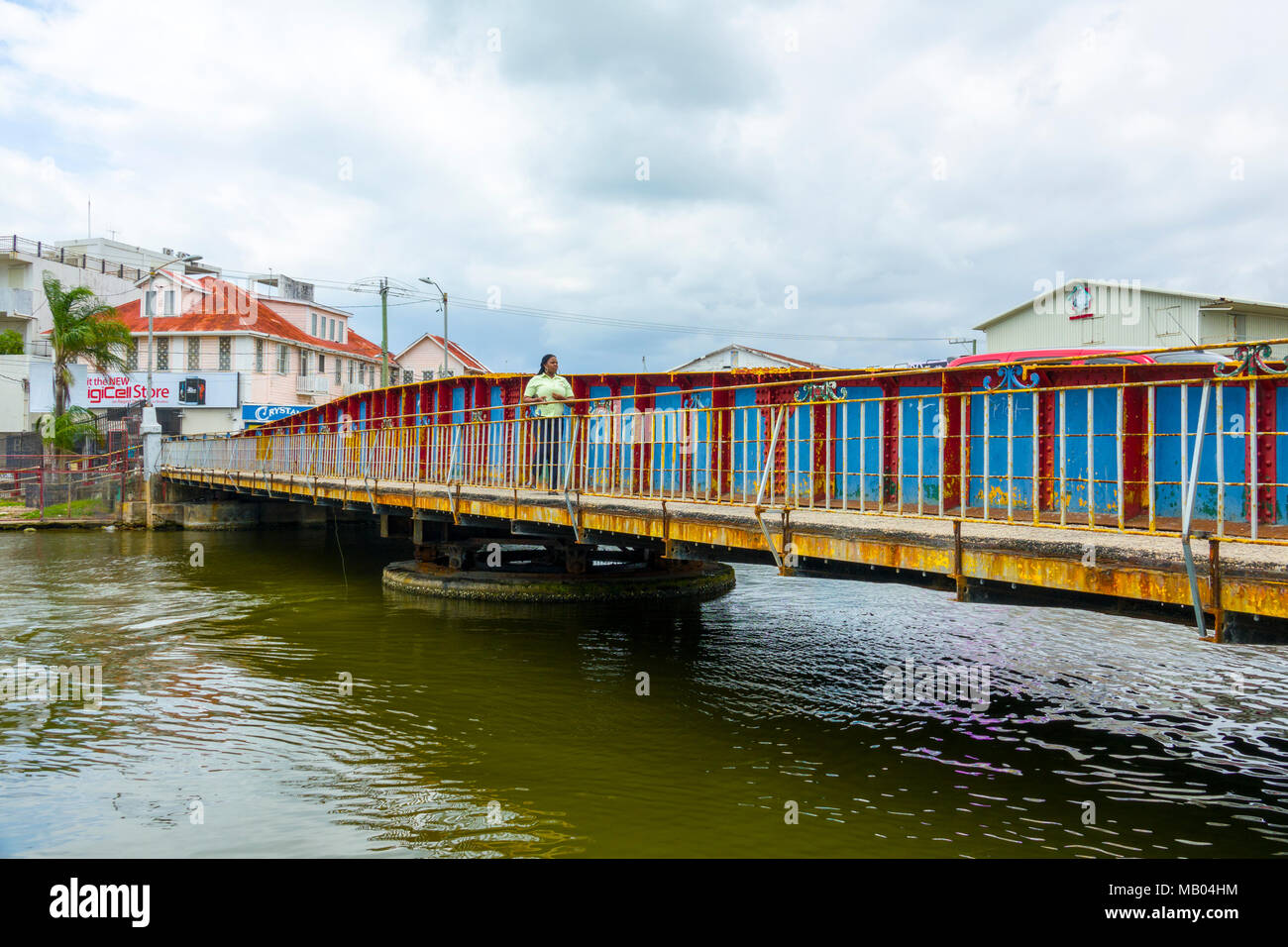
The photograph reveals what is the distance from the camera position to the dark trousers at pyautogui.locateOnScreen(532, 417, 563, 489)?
13.6 meters

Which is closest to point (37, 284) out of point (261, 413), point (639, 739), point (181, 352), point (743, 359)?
point (181, 352)

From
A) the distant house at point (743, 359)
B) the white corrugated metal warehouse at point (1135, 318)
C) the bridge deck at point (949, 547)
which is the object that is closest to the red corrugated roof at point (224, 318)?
the distant house at point (743, 359)

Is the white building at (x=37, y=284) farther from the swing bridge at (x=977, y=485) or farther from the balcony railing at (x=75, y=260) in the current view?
the swing bridge at (x=977, y=485)

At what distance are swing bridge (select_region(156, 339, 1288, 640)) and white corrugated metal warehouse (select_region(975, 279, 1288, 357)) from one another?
1601 centimetres

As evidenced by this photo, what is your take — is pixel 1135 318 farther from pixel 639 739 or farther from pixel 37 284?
pixel 37 284

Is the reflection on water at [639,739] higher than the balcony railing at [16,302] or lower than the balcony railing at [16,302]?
lower

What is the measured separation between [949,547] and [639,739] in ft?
13.0

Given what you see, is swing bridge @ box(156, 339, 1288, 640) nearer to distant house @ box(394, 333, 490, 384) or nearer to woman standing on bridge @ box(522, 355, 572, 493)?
woman standing on bridge @ box(522, 355, 572, 493)

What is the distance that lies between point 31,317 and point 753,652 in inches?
2027

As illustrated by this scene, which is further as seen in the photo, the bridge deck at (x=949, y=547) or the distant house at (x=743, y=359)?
the distant house at (x=743, y=359)

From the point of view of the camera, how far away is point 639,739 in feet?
30.6

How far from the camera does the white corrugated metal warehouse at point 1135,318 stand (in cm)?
2977

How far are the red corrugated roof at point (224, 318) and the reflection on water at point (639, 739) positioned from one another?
120 ft
